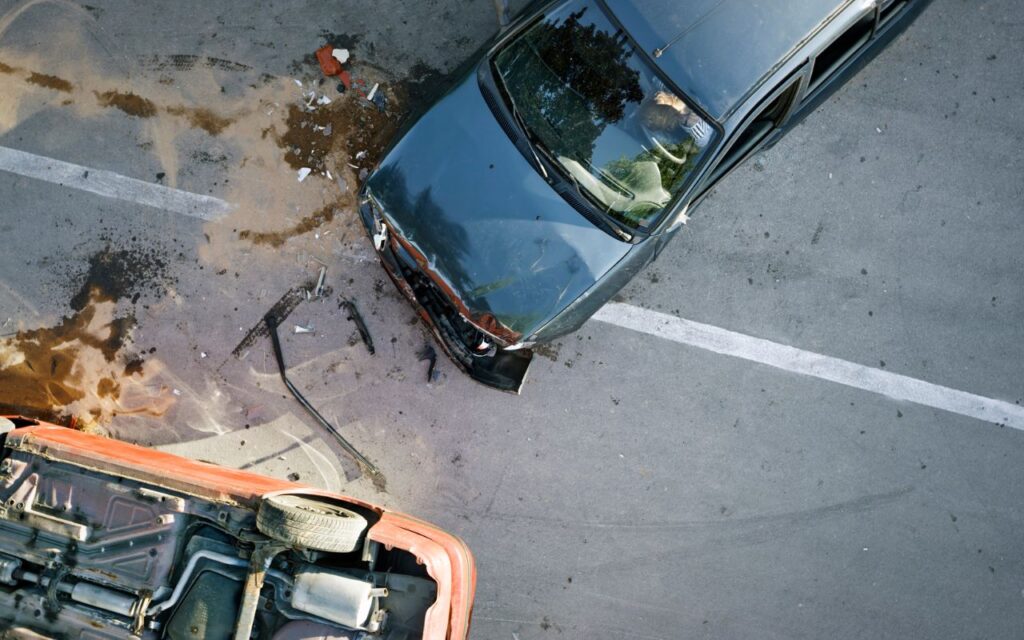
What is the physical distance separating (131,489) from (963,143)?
5.73m

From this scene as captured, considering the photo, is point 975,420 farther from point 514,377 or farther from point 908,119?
point 514,377

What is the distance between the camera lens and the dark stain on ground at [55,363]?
4.76m

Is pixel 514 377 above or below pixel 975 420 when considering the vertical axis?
above

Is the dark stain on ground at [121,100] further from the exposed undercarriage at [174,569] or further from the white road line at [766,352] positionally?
the white road line at [766,352]

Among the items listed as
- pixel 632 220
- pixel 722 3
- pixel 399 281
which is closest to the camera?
pixel 722 3

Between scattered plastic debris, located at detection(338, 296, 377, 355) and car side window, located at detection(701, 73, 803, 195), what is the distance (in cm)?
235

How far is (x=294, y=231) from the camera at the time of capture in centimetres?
478

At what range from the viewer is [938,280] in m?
4.84

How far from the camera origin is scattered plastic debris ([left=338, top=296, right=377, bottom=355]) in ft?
15.6

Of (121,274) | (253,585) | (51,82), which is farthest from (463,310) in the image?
(51,82)

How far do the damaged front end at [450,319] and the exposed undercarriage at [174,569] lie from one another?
1136 millimetres

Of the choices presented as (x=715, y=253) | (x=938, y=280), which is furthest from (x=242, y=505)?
(x=938, y=280)

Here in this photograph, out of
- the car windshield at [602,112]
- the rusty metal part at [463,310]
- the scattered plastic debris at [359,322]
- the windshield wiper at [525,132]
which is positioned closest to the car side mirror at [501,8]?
the car windshield at [602,112]

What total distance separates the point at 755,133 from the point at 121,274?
13.8 feet
